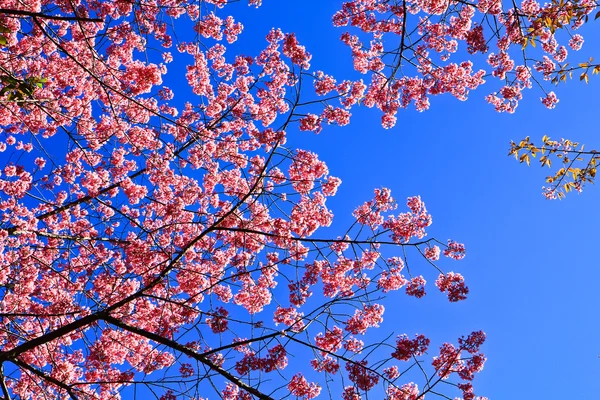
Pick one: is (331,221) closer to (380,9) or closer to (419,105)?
(419,105)

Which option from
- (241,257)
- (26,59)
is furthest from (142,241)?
(26,59)

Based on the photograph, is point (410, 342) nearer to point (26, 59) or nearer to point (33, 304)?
point (33, 304)

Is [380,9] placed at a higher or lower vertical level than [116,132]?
higher

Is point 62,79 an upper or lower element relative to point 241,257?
upper

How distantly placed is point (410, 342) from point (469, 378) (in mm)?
1071

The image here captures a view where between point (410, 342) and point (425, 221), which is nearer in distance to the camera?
point (410, 342)

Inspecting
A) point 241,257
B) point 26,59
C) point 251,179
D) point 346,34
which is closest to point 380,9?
point 346,34

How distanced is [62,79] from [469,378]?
9.29 m

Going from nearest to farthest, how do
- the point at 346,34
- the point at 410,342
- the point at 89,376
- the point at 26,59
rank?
1. the point at 410,342
2. the point at 89,376
3. the point at 26,59
4. the point at 346,34

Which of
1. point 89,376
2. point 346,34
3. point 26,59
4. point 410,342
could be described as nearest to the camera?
point 410,342

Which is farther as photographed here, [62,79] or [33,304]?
[62,79]

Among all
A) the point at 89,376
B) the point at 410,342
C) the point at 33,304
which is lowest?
the point at 410,342

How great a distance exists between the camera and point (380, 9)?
9344 millimetres

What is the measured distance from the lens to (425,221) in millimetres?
9352
